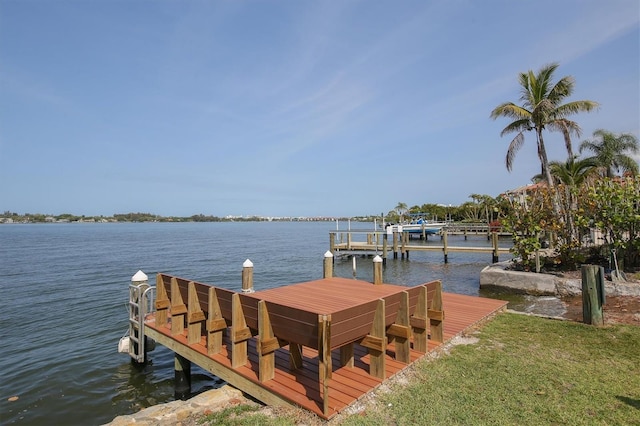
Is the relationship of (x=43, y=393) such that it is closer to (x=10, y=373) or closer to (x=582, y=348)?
(x=10, y=373)

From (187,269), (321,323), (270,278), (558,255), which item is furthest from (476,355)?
(187,269)

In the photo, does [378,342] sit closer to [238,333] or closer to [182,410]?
[238,333]

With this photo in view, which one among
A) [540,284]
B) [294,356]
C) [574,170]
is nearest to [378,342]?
[294,356]

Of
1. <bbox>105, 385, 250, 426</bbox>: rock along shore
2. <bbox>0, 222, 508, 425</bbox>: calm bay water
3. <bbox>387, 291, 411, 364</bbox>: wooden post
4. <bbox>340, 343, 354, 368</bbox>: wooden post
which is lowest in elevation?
<bbox>0, 222, 508, 425</bbox>: calm bay water

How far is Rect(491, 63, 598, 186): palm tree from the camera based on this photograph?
15.7 metres

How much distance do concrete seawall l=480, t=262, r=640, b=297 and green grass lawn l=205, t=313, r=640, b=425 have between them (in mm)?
3807

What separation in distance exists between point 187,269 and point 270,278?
680 centimetres

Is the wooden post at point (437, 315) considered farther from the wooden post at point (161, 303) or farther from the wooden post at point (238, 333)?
the wooden post at point (161, 303)

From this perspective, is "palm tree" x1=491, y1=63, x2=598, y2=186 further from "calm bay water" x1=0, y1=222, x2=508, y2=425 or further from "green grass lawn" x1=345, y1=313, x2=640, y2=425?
"green grass lawn" x1=345, y1=313, x2=640, y2=425

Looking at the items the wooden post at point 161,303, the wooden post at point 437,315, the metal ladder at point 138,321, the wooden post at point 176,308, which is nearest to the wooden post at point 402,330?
the wooden post at point 437,315

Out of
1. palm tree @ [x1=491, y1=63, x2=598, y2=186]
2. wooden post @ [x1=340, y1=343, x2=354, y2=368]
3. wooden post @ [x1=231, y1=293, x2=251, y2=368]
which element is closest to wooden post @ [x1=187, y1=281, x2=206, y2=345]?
wooden post @ [x1=231, y1=293, x2=251, y2=368]

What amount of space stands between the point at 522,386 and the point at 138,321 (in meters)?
6.58

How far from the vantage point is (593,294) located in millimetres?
6320

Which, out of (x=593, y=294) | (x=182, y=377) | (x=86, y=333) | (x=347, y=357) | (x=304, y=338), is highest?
(x=304, y=338)
